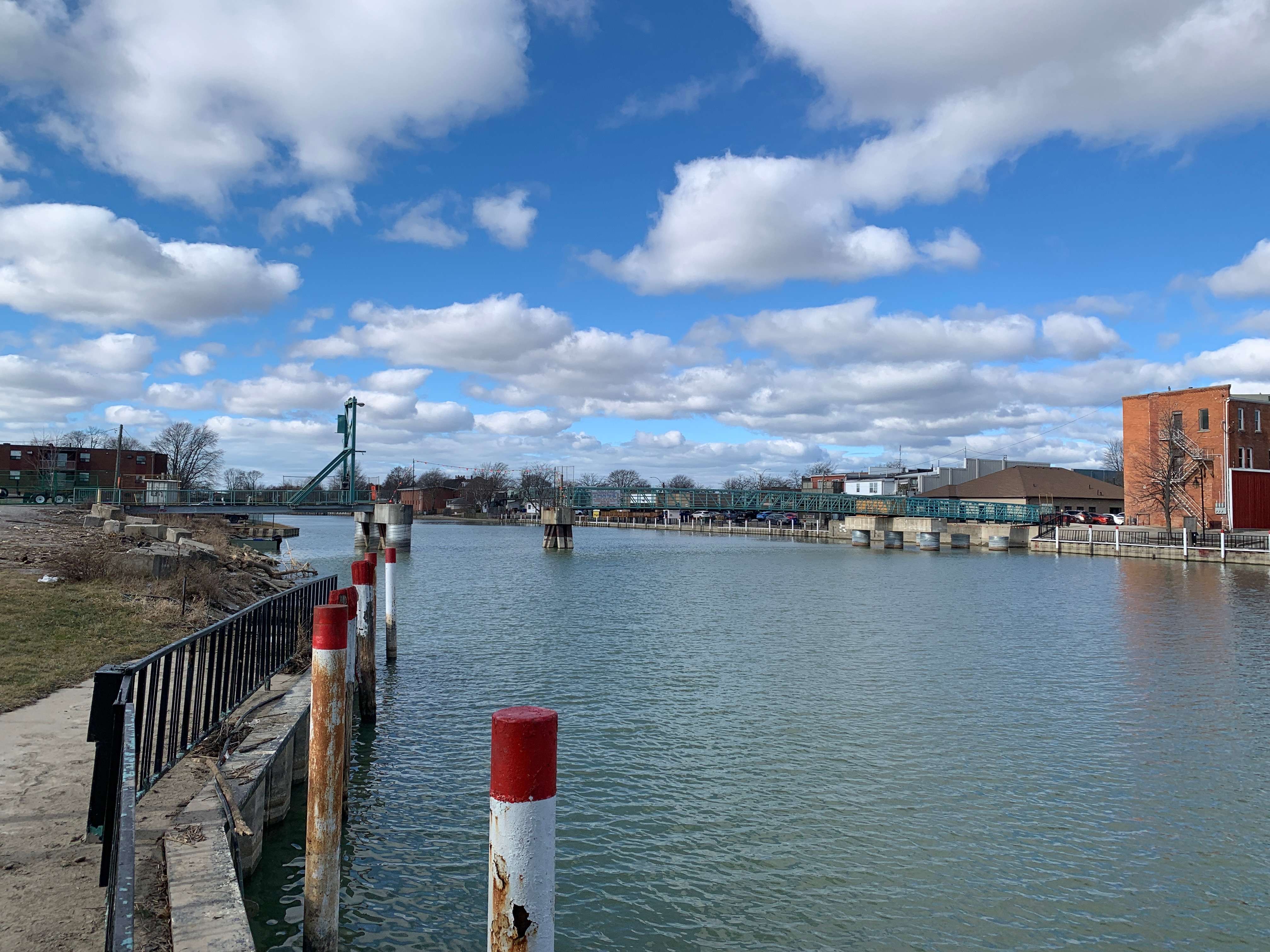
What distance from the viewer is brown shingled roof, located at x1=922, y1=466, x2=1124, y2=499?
345 feet

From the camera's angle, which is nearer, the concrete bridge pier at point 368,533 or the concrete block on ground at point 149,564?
the concrete block on ground at point 149,564

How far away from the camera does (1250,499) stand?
63.1 metres

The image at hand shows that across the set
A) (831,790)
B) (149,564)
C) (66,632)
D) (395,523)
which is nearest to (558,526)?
(395,523)

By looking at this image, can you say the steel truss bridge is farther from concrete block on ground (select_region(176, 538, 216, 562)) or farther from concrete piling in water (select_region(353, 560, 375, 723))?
concrete piling in water (select_region(353, 560, 375, 723))

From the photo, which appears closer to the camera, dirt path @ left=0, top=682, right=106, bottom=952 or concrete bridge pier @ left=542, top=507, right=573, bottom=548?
dirt path @ left=0, top=682, right=106, bottom=952

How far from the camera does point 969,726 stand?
1361 cm

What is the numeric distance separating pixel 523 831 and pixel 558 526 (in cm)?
7422

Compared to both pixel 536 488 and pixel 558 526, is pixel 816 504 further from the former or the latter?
pixel 536 488

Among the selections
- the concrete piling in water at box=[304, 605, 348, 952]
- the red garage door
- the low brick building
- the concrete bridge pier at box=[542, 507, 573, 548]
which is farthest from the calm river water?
the low brick building

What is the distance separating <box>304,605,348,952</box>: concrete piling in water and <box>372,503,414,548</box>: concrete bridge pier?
204ft

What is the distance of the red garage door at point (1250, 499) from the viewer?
2447 inches

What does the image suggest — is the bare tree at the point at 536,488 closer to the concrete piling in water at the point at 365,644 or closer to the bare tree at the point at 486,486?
the bare tree at the point at 486,486

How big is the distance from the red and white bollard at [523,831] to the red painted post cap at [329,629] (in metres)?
3.59

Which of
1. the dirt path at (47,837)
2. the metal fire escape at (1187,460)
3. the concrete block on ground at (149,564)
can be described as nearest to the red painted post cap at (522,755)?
the dirt path at (47,837)
